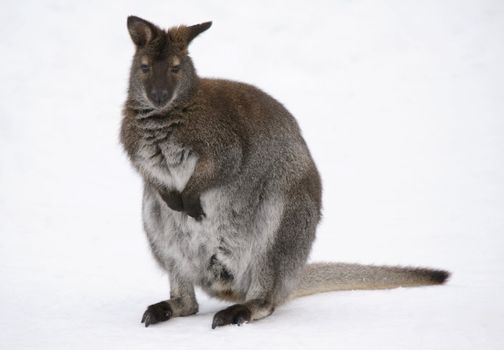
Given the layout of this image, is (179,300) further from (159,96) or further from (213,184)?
(159,96)

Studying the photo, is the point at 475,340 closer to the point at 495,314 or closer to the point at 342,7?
the point at 495,314

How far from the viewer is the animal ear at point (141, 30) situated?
661 cm

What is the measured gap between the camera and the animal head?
21.2ft

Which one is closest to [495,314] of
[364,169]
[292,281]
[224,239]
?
[292,281]

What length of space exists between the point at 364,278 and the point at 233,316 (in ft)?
5.90

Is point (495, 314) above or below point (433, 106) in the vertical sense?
below

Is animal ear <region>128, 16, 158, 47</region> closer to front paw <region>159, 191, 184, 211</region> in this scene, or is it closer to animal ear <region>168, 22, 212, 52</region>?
animal ear <region>168, 22, 212, 52</region>

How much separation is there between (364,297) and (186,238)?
1.81 metres

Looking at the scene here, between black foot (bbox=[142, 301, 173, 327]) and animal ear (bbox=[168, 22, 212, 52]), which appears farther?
animal ear (bbox=[168, 22, 212, 52])

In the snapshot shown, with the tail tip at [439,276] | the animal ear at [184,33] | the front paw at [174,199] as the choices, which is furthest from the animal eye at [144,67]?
the tail tip at [439,276]

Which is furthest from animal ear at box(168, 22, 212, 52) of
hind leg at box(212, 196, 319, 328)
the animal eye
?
hind leg at box(212, 196, 319, 328)

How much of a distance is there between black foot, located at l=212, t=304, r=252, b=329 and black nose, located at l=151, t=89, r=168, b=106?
1.84m

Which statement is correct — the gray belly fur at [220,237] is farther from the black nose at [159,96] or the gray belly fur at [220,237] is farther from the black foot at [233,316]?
the black nose at [159,96]

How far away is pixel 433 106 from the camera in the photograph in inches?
602
